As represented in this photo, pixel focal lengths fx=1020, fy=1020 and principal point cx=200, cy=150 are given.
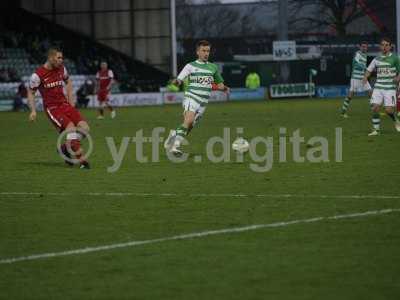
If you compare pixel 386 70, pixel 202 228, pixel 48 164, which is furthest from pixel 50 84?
pixel 386 70

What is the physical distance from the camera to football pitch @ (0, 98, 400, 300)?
805cm

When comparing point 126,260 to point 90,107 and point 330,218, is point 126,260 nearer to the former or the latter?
point 330,218

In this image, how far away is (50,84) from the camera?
17.9 meters

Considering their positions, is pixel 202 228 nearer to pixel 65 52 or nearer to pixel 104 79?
pixel 104 79

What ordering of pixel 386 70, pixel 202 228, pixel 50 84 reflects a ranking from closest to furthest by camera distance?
pixel 202 228 < pixel 50 84 < pixel 386 70

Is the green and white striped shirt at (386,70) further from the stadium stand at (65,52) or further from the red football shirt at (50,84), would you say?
the stadium stand at (65,52)

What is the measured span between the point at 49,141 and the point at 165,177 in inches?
389

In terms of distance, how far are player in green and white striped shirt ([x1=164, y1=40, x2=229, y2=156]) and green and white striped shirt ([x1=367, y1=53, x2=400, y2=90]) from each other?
601cm

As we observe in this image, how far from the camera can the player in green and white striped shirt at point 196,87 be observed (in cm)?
1978

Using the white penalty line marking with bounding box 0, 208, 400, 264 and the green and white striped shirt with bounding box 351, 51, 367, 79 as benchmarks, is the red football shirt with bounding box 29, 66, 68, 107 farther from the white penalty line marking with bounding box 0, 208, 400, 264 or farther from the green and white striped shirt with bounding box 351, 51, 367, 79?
the green and white striped shirt with bounding box 351, 51, 367, 79

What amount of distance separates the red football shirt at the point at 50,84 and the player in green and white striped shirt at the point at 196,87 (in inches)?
103

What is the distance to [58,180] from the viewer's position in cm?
1570

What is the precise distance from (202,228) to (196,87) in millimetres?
9696

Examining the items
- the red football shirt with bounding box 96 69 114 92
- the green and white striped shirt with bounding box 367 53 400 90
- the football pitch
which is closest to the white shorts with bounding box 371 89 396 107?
the green and white striped shirt with bounding box 367 53 400 90
